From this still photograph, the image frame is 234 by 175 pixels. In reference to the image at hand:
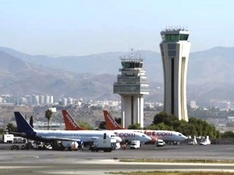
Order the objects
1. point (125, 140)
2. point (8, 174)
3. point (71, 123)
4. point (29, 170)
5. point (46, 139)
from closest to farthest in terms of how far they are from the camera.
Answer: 1. point (8, 174)
2. point (29, 170)
3. point (46, 139)
4. point (125, 140)
5. point (71, 123)

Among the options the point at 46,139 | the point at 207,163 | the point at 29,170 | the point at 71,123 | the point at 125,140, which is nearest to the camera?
the point at 29,170

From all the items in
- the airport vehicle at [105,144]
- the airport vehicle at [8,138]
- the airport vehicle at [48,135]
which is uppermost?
the airport vehicle at [8,138]

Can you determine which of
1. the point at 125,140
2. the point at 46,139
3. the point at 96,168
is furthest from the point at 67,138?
the point at 96,168

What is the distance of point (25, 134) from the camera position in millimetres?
134375

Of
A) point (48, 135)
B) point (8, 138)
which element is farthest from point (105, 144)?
point (8, 138)

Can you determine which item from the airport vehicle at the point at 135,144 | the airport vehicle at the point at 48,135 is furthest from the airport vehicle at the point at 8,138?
the airport vehicle at the point at 135,144

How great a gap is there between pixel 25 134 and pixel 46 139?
4.13 meters

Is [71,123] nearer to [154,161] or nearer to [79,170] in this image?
[154,161]

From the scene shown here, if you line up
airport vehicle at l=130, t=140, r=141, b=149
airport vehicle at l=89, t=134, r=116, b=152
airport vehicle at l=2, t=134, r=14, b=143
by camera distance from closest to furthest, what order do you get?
1. airport vehicle at l=89, t=134, r=116, b=152
2. airport vehicle at l=130, t=140, r=141, b=149
3. airport vehicle at l=2, t=134, r=14, b=143

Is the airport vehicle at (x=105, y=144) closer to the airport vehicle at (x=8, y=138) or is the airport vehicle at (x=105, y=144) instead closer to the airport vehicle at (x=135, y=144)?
the airport vehicle at (x=135, y=144)

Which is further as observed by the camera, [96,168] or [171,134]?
[171,134]

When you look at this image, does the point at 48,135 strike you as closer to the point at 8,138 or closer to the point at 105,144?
the point at 105,144

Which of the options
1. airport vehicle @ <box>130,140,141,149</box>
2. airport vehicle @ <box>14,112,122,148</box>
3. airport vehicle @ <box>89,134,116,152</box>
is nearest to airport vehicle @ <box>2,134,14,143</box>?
airport vehicle @ <box>14,112,122,148</box>

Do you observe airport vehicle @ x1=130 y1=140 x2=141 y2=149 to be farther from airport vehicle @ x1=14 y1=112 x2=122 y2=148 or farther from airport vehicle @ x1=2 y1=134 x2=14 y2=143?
airport vehicle @ x1=2 y1=134 x2=14 y2=143
